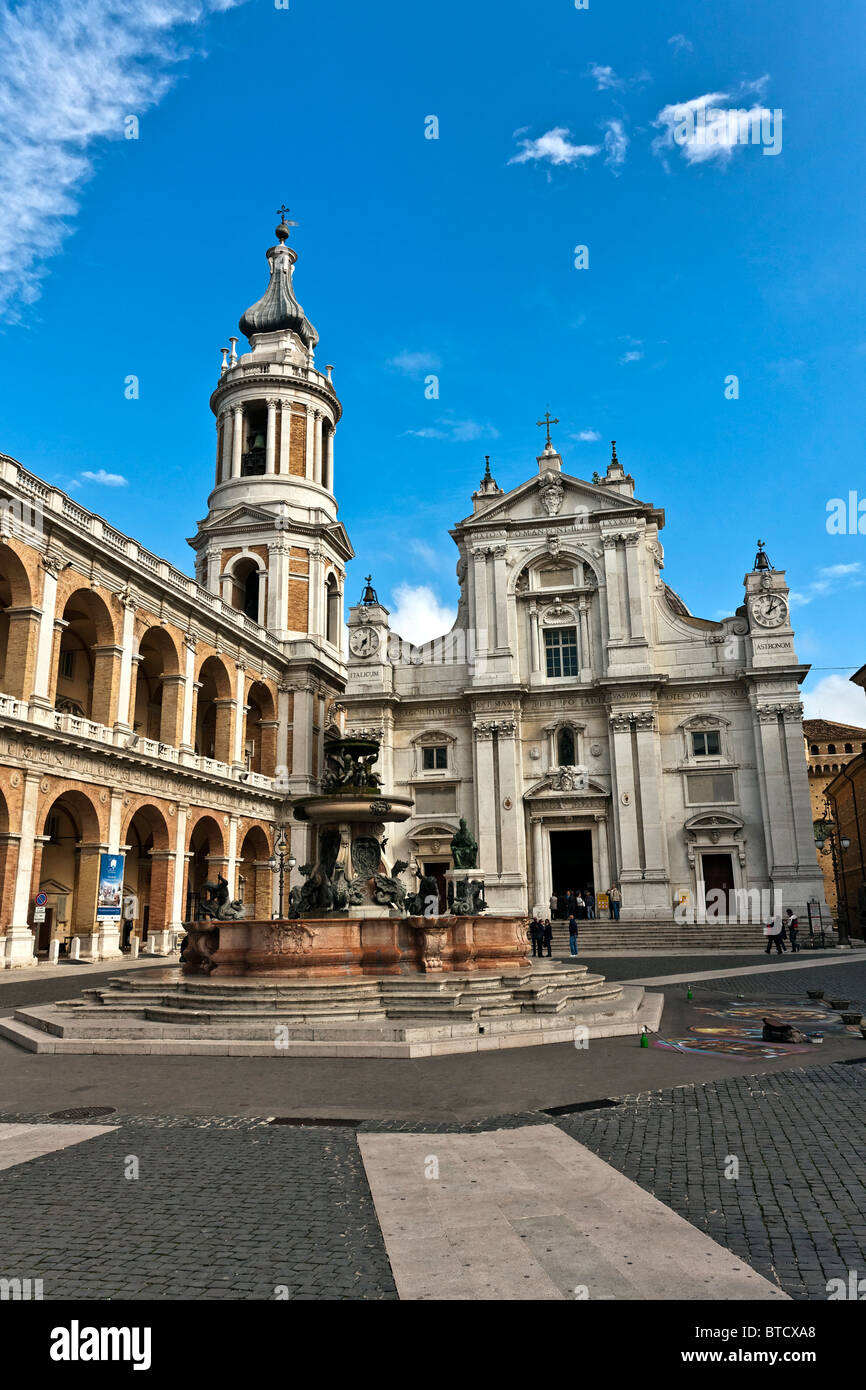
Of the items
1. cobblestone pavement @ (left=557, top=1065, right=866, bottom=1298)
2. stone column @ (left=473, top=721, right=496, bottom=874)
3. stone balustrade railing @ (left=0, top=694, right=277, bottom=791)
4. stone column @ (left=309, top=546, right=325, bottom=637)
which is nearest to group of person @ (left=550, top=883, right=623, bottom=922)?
stone column @ (left=473, top=721, right=496, bottom=874)

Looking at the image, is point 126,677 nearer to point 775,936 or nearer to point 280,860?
point 280,860

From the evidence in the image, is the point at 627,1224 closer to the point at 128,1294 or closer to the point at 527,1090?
the point at 128,1294

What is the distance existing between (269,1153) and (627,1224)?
307cm

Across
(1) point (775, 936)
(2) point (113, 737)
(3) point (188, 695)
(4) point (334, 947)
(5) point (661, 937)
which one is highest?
(3) point (188, 695)

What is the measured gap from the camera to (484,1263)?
475cm

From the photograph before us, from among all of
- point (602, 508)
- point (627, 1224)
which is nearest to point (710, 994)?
point (627, 1224)

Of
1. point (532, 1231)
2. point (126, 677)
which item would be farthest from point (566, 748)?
point (532, 1231)

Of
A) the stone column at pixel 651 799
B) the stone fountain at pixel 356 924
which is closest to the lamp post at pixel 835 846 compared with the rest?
the stone column at pixel 651 799

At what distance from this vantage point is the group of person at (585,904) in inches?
1599

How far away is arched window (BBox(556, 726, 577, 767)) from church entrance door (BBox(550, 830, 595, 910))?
3.35 metres

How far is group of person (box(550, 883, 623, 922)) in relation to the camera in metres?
40.6

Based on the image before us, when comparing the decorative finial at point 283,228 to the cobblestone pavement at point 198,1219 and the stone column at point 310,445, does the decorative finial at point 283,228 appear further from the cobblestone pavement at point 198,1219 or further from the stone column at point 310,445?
the cobblestone pavement at point 198,1219

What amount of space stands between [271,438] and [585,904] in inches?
1191

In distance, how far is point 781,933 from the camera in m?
31.7
